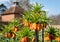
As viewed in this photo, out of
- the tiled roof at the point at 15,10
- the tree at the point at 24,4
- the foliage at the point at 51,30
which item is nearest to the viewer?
the foliage at the point at 51,30

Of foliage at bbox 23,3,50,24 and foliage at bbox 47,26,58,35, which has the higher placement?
foliage at bbox 23,3,50,24

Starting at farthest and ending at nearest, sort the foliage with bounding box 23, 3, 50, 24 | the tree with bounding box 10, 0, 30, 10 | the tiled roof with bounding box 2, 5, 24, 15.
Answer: the tree with bounding box 10, 0, 30, 10 < the tiled roof with bounding box 2, 5, 24, 15 < the foliage with bounding box 23, 3, 50, 24

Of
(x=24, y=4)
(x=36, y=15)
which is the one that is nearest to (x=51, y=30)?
(x=36, y=15)

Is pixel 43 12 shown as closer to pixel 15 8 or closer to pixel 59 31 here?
pixel 59 31

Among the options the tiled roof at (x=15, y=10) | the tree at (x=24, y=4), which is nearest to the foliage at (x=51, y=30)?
the tiled roof at (x=15, y=10)

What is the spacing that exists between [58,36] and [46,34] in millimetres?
320

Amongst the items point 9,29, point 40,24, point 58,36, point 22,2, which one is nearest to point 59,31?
point 58,36

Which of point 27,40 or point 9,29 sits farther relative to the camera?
point 9,29

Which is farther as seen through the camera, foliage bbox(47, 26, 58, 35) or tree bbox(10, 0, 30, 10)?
tree bbox(10, 0, 30, 10)

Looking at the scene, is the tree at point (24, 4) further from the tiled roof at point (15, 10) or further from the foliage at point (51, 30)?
the foliage at point (51, 30)

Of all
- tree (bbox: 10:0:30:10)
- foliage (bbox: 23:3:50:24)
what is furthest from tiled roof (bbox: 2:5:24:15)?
foliage (bbox: 23:3:50:24)

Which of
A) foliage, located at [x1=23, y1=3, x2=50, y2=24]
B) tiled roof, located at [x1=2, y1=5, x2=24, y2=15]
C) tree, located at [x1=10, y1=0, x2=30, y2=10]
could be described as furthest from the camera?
tree, located at [x1=10, y1=0, x2=30, y2=10]

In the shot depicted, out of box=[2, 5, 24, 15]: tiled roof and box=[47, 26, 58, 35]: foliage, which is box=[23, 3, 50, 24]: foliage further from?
box=[2, 5, 24, 15]: tiled roof

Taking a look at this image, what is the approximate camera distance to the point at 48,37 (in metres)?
5.38
